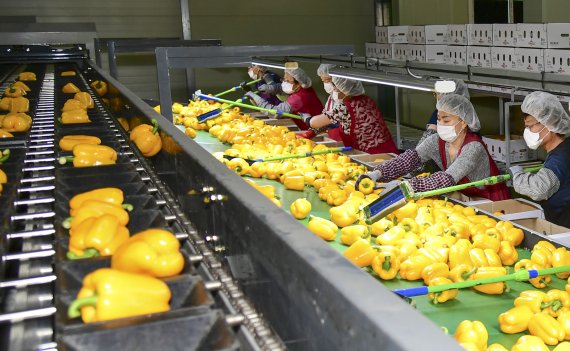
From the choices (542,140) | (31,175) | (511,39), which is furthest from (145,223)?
(511,39)

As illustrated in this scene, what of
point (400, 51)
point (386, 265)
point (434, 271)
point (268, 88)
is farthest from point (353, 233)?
point (400, 51)

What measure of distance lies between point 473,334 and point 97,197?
139 cm

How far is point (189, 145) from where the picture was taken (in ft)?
7.22

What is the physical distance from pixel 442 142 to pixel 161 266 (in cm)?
392

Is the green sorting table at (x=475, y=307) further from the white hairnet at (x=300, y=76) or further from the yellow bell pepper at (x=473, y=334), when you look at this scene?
the white hairnet at (x=300, y=76)

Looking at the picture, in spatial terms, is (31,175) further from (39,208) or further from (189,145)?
(189,145)

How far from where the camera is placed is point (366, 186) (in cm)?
450

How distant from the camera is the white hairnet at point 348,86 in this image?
21.9ft

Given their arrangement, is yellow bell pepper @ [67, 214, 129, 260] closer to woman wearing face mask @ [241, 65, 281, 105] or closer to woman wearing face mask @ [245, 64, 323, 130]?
woman wearing face mask @ [245, 64, 323, 130]

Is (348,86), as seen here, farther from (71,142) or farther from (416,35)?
(71,142)

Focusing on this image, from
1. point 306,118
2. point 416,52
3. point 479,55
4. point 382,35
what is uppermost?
point 382,35

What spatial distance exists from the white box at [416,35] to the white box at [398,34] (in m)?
0.13

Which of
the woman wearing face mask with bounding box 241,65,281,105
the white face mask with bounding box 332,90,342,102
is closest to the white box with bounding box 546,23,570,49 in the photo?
the white face mask with bounding box 332,90,342,102

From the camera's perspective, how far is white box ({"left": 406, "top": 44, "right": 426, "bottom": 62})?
383 inches
